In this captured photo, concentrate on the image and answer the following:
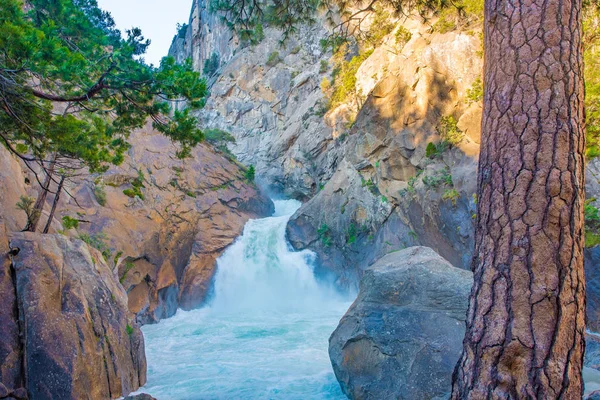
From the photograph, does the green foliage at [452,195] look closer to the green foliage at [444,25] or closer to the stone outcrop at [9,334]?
the green foliage at [444,25]

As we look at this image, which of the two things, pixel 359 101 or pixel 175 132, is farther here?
pixel 359 101

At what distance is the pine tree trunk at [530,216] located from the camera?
6.31ft

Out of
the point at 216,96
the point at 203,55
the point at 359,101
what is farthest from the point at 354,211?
the point at 203,55

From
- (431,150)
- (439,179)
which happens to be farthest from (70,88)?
(431,150)

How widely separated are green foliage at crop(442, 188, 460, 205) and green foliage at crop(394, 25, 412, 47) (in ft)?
28.4

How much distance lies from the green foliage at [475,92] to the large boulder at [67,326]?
1365 centimetres

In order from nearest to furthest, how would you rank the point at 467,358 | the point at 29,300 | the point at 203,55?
the point at 467,358 → the point at 29,300 → the point at 203,55

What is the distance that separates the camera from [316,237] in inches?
704

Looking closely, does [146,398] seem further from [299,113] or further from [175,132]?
[299,113]

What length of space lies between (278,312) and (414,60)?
1222 cm

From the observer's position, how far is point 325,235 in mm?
17516

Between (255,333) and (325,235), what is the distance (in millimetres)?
6948

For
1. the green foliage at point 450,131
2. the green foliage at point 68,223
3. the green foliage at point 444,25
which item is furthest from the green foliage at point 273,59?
the green foliage at point 68,223

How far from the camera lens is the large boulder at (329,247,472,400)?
5125mm
